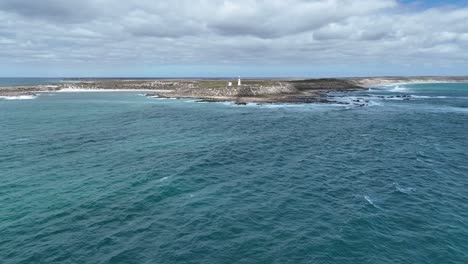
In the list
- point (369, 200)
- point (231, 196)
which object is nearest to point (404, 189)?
point (369, 200)

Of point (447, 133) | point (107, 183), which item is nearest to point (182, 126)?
point (107, 183)

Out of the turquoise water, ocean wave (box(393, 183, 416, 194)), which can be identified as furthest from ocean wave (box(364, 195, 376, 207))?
ocean wave (box(393, 183, 416, 194))

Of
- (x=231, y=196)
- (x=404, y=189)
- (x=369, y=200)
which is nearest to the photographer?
(x=369, y=200)

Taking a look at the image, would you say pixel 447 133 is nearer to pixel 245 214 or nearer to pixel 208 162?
pixel 208 162

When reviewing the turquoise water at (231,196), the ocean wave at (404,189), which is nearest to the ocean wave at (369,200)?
the turquoise water at (231,196)

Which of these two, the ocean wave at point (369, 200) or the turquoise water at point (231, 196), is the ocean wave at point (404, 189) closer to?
the turquoise water at point (231, 196)

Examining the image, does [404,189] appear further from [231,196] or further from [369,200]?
[231,196]

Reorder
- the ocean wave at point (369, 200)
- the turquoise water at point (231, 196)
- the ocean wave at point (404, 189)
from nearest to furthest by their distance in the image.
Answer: the turquoise water at point (231, 196)
the ocean wave at point (369, 200)
the ocean wave at point (404, 189)

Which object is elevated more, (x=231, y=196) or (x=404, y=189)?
(x=404, y=189)
